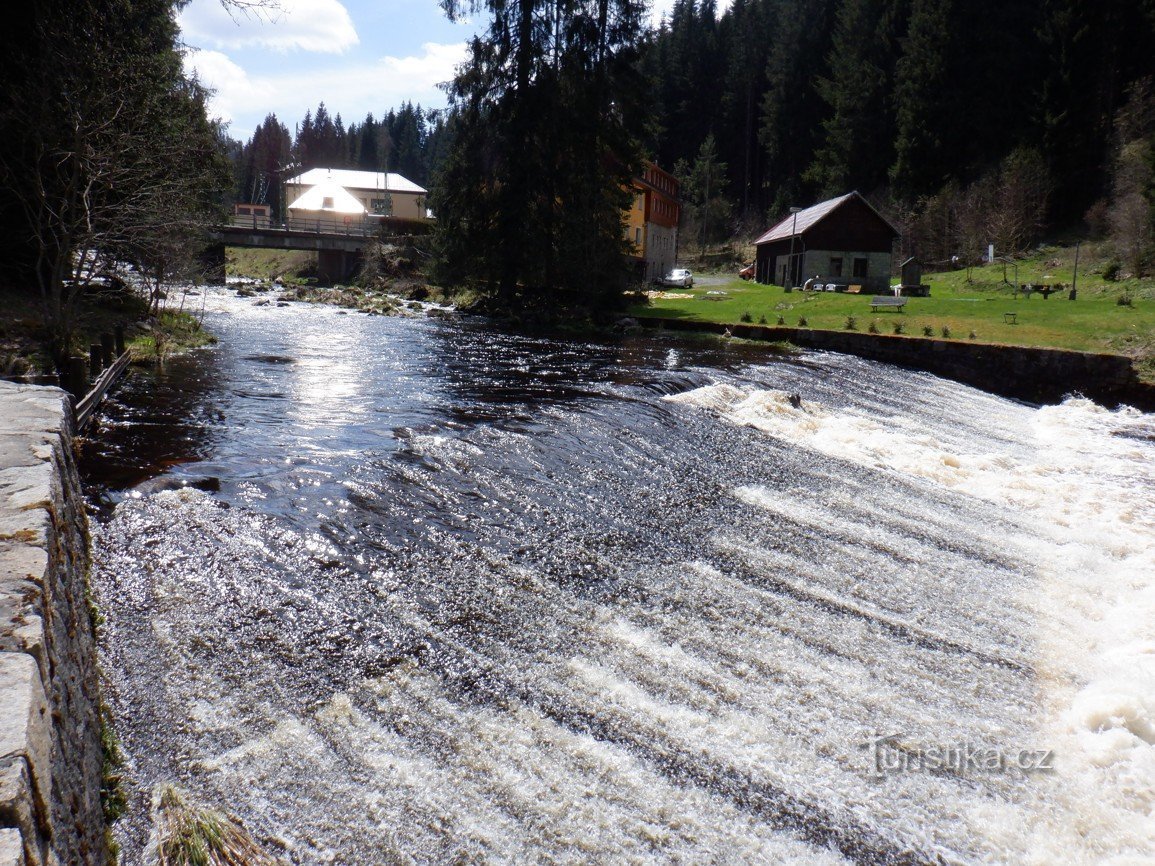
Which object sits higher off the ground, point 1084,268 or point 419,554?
point 1084,268

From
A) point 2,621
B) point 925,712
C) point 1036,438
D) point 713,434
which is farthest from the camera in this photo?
point 1036,438

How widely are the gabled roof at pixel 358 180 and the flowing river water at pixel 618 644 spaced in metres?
81.7

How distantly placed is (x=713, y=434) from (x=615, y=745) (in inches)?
338

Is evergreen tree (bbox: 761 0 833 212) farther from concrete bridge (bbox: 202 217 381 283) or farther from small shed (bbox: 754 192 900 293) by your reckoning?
concrete bridge (bbox: 202 217 381 283)

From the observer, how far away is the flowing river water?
4309 mm

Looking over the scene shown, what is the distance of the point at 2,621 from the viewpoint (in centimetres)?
336

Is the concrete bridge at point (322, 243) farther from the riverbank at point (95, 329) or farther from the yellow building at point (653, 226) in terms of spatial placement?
the riverbank at point (95, 329)

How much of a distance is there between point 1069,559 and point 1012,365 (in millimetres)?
14458

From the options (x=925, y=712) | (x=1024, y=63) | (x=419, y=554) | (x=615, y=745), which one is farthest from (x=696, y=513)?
(x=1024, y=63)

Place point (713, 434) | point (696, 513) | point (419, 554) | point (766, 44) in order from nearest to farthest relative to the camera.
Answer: point (419, 554)
point (696, 513)
point (713, 434)
point (766, 44)

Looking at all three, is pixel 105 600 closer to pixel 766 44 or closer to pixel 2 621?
pixel 2 621

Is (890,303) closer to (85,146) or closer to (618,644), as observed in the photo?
(85,146)

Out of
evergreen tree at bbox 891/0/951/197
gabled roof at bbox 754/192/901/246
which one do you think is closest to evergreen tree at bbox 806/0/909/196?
evergreen tree at bbox 891/0/951/197

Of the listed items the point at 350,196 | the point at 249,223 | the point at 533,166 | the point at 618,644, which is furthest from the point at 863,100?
the point at 618,644
